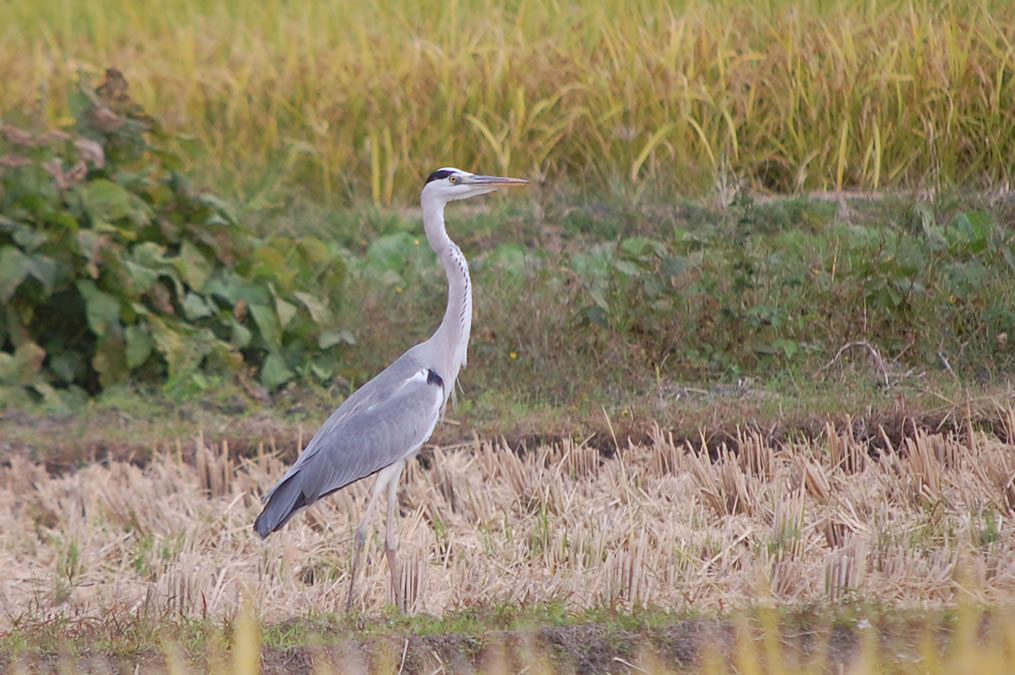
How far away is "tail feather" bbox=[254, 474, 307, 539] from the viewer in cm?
398

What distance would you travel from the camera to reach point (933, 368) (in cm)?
548

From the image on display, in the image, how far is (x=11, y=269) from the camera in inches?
236

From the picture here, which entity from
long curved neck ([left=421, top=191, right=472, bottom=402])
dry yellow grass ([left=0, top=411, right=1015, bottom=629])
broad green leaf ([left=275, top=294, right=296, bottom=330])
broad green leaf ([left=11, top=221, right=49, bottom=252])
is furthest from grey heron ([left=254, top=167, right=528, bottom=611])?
broad green leaf ([left=11, top=221, right=49, bottom=252])

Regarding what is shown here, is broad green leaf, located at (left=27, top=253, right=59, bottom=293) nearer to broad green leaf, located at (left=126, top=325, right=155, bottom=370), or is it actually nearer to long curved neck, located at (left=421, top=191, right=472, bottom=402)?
broad green leaf, located at (left=126, top=325, right=155, bottom=370)

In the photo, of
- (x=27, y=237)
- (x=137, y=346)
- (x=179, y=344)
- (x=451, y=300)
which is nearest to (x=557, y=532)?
(x=451, y=300)

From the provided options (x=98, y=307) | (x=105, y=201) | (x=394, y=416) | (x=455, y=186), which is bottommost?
(x=98, y=307)

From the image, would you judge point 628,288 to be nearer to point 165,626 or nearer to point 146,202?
point 146,202

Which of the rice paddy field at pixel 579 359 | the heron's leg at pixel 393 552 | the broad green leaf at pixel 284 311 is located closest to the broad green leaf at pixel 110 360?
the rice paddy field at pixel 579 359

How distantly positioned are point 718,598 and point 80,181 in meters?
4.07

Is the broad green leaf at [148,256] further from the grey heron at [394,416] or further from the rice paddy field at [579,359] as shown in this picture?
the grey heron at [394,416]

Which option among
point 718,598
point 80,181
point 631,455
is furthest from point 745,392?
point 80,181

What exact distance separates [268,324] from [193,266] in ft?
1.57

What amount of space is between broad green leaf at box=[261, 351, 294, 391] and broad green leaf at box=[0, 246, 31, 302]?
1.19 metres

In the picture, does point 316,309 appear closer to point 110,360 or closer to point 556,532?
point 110,360
